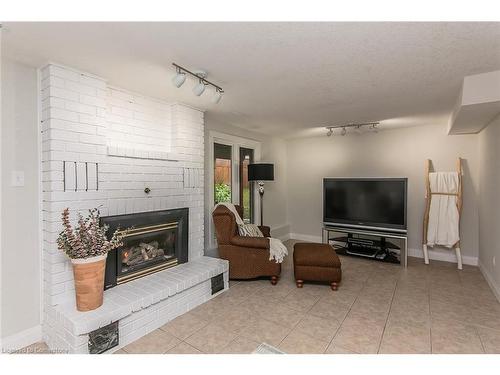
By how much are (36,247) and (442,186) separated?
5236mm

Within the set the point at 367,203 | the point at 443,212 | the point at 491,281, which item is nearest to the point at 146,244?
the point at 367,203

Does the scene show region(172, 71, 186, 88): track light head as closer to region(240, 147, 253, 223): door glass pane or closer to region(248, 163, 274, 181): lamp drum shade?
region(248, 163, 274, 181): lamp drum shade

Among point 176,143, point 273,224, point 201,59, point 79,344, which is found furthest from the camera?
point 273,224

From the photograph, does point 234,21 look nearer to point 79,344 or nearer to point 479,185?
point 79,344

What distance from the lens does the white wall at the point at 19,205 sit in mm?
1936

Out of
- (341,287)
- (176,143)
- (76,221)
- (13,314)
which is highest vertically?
(176,143)

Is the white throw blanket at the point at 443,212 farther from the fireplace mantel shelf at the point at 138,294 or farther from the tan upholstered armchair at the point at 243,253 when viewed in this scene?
the fireplace mantel shelf at the point at 138,294

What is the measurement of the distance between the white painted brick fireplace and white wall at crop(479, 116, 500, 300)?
326cm

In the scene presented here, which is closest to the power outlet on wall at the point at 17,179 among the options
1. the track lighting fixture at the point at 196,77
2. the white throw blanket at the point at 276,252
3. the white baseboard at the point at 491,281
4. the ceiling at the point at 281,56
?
the ceiling at the point at 281,56

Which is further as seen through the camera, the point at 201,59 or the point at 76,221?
the point at 76,221

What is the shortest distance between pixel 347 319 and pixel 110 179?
2.71 meters

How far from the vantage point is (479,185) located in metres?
3.73
